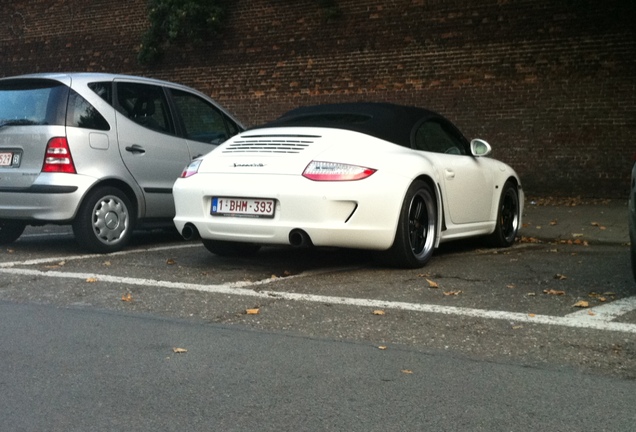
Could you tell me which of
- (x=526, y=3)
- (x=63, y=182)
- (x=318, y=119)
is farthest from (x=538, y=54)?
(x=63, y=182)

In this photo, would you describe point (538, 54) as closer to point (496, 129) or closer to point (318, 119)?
point (496, 129)

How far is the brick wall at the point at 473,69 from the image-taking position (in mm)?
15805

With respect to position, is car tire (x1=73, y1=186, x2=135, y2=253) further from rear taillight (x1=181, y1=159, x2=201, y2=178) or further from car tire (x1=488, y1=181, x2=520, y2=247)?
car tire (x1=488, y1=181, x2=520, y2=247)

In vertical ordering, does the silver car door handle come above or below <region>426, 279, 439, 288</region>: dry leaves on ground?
above

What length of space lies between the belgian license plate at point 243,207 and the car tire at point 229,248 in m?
0.77

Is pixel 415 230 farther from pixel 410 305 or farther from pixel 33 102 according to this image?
pixel 33 102

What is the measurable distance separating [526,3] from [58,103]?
947 centimetres

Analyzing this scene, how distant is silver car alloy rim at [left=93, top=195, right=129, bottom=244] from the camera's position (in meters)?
9.36

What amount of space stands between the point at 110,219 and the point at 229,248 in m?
1.29

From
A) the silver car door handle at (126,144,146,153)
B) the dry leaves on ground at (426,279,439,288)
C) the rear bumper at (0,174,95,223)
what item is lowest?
the dry leaves on ground at (426,279,439,288)

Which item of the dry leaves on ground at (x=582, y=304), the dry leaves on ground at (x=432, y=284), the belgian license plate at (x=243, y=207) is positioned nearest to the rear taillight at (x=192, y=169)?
the belgian license plate at (x=243, y=207)

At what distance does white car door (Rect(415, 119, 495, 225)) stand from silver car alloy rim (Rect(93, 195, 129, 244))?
9.62 feet

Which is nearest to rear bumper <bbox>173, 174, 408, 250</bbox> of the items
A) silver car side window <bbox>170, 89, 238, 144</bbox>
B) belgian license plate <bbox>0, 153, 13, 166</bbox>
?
belgian license plate <bbox>0, 153, 13, 166</bbox>

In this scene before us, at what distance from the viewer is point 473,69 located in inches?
667
